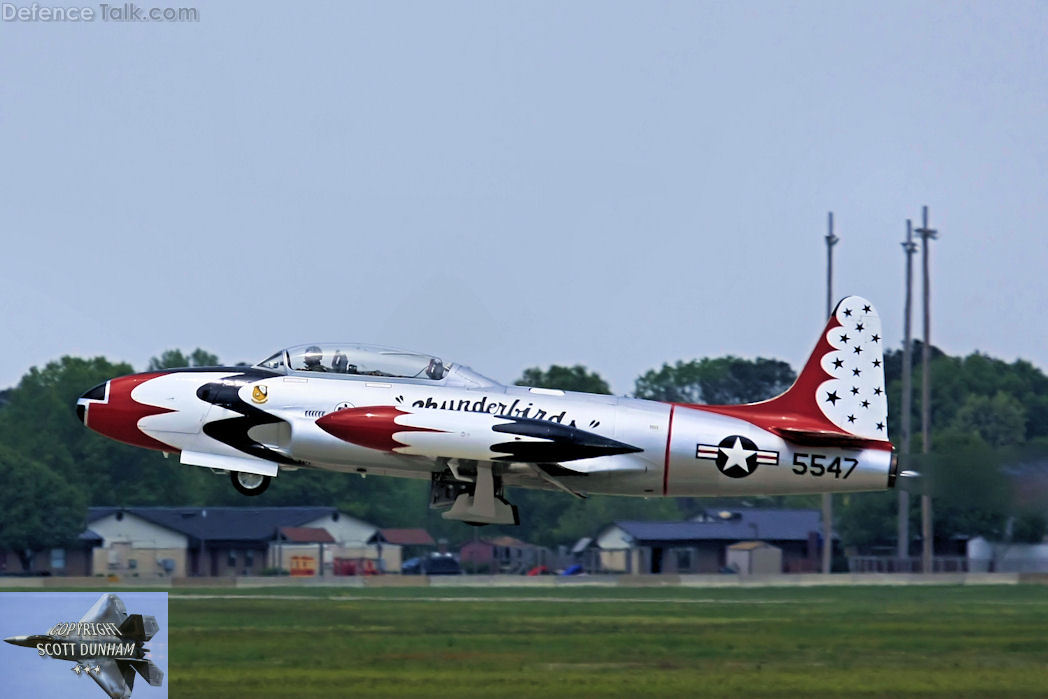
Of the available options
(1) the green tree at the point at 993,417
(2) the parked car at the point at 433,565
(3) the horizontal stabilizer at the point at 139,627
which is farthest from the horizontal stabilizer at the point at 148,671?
(1) the green tree at the point at 993,417

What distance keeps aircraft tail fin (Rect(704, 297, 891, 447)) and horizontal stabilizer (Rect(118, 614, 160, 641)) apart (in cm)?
1004

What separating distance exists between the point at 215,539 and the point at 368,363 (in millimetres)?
40190

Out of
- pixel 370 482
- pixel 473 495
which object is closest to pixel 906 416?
pixel 370 482

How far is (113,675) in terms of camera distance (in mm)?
22109

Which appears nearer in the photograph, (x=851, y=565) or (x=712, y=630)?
(x=712, y=630)

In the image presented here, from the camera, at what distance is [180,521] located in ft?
222

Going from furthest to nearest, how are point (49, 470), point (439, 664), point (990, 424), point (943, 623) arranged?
point (990, 424)
point (49, 470)
point (943, 623)
point (439, 664)

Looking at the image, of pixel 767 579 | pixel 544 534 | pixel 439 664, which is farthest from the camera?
pixel 544 534

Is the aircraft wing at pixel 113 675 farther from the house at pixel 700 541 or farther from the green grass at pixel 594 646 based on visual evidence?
the house at pixel 700 541

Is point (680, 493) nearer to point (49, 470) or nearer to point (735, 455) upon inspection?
point (735, 455)

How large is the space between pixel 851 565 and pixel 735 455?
4080cm

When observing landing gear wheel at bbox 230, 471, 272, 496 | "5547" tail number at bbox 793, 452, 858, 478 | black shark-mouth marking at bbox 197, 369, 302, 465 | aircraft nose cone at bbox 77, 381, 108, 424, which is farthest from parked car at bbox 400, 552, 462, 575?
"5547" tail number at bbox 793, 452, 858, 478

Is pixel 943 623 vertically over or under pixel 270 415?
under

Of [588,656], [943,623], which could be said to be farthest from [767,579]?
[588,656]
